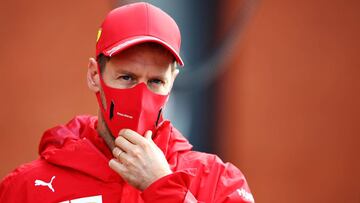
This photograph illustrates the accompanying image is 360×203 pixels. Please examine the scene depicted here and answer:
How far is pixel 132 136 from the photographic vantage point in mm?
1764

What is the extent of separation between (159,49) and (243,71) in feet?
5.36

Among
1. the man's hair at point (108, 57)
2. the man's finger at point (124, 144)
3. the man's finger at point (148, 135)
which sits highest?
the man's hair at point (108, 57)

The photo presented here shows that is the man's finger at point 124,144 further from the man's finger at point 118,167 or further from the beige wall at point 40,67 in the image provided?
the beige wall at point 40,67

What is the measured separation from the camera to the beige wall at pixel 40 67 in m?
3.23

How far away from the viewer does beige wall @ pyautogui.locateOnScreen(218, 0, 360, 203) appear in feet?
11.5

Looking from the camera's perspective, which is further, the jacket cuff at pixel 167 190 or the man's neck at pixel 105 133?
the man's neck at pixel 105 133

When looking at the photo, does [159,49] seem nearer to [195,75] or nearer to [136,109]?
[136,109]

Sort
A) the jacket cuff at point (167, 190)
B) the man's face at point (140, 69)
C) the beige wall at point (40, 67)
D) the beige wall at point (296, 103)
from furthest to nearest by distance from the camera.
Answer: the beige wall at point (296, 103)
the beige wall at point (40, 67)
the man's face at point (140, 69)
the jacket cuff at point (167, 190)

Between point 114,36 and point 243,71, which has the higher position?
point 114,36

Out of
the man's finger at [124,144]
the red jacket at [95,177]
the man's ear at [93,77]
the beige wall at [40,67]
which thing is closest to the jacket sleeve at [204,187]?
the red jacket at [95,177]

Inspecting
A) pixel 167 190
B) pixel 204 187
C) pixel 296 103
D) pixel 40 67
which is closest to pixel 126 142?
pixel 167 190

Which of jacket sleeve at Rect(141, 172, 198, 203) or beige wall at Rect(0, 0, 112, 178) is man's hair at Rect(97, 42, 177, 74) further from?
beige wall at Rect(0, 0, 112, 178)

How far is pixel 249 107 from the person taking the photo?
353cm

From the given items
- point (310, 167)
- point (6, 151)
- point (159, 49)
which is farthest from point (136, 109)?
point (310, 167)
